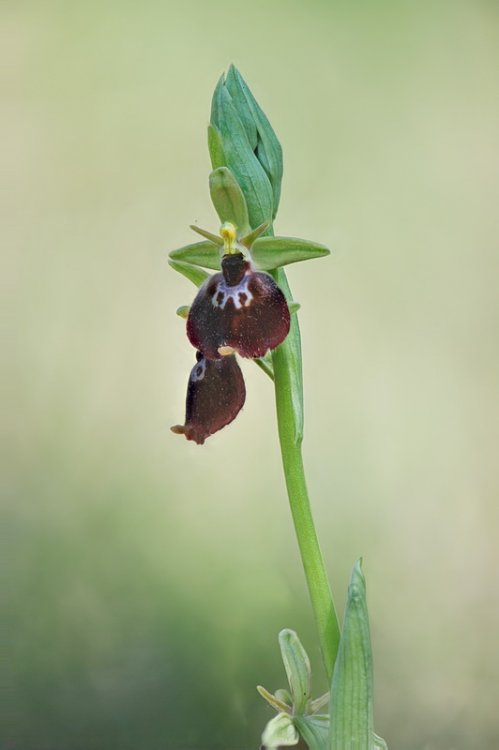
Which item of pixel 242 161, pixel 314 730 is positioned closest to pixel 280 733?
pixel 314 730

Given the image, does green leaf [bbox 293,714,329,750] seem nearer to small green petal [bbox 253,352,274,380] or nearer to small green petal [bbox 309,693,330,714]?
small green petal [bbox 309,693,330,714]

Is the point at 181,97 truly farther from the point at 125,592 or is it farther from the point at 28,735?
the point at 28,735

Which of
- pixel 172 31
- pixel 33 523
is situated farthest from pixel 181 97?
pixel 33 523

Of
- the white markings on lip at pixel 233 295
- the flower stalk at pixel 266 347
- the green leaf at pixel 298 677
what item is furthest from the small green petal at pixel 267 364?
the green leaf at pixel 298 677

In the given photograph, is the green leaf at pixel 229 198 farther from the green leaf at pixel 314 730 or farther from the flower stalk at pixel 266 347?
the green leaf at pixel 314 730

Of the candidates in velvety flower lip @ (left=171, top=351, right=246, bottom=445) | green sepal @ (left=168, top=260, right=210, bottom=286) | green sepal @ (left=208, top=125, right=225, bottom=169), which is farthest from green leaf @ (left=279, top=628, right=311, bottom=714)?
→ green sepal @ (left=208, top=125, right=225, bottom=169)

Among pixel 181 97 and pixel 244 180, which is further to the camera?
pixel 181 97

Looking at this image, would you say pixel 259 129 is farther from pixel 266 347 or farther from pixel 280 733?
pixel 280 733
